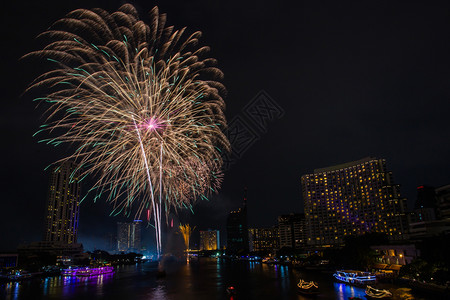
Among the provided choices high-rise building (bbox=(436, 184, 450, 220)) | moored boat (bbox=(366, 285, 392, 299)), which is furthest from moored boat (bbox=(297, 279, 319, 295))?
high-rise building (bbox=(436, 184, 450, 220))

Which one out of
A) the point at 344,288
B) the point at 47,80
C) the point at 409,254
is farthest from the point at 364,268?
the point at 47,80

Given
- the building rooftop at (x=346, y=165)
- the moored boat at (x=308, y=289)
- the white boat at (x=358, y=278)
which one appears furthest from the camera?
the building rooftop at (x=346, y=165)

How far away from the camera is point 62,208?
165875 mm

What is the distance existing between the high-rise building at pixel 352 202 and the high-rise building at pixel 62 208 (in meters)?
118

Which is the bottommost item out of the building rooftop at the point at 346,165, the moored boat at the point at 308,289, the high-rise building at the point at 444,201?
the moored boat at the point at 308,289

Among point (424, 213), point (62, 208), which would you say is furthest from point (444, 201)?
point (62, 208)

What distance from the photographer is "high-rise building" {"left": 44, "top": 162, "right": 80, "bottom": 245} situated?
161 metres

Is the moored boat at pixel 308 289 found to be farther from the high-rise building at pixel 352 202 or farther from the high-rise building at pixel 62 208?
the high-rise building at pixel 62 208

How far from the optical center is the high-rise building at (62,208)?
160625 millimetres

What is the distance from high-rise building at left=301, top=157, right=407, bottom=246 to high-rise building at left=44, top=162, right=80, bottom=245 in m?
118

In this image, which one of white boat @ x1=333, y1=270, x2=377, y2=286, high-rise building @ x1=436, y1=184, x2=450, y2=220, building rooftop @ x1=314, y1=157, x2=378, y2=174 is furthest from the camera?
building rooftop @ x1=314, y1=157, x2=378, y2=174

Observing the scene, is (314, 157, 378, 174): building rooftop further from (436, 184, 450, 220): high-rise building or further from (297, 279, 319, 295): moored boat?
(297, 279, 319, 295): moored boat

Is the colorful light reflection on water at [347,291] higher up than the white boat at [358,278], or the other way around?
the white boat at [358,278]

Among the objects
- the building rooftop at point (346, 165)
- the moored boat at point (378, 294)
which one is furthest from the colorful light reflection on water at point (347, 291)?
the building rooftop at point (346, 165)
